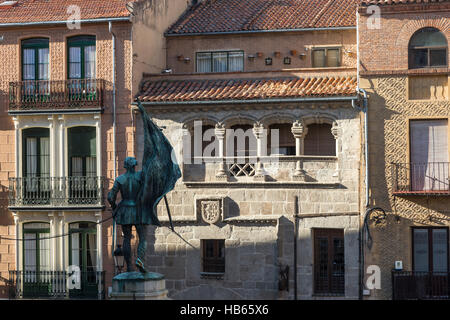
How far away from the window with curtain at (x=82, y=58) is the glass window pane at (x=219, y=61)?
14.6 feet

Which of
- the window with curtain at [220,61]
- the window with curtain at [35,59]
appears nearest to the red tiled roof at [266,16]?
the window with curtain at [220,61]

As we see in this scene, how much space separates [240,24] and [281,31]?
1.59 metres

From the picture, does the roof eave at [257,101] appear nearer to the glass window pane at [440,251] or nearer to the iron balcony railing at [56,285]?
the glass window pane at [440,251]

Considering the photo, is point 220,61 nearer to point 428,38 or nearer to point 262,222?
point 262,222

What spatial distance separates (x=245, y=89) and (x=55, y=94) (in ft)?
20.3

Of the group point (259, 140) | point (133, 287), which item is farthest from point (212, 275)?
point (133, 287)

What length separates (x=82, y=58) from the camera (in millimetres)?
33281

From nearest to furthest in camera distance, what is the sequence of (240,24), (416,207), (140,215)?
(140,215) → (416,207) → (240,24)

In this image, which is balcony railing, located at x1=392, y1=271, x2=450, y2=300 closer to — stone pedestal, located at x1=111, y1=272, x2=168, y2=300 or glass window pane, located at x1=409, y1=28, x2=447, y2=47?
glass window pane, located at x1=409, y1=28, x2=447, y2=47

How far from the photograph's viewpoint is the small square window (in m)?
31.9

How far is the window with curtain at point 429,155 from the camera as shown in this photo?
30312 mm

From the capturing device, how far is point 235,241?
3161 cm

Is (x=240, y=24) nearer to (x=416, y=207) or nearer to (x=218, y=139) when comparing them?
(x=218, y=139)

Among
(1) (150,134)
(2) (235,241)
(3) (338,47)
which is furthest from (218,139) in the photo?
(1) (150,134)
